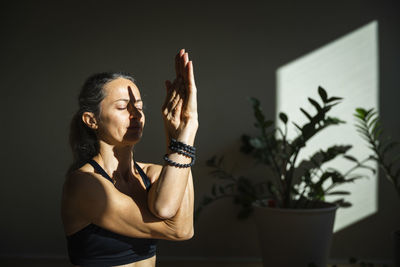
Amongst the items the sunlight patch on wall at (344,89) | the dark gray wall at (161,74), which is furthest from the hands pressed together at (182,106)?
the sunlight patch on wall at (344,89)

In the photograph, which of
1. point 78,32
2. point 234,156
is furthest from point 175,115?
point 78,32

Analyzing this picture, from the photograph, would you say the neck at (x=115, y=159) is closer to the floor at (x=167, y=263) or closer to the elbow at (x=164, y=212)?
the elbow at (x=164, y=212)

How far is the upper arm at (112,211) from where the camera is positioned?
1.00 m

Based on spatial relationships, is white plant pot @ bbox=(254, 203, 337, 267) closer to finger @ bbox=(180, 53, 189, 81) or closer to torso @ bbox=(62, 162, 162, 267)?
torso @ bbox=(62, 162, 162, 267)

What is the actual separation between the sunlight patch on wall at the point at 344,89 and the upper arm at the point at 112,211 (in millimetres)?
2193

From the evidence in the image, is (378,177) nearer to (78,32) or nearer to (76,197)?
(76,197)

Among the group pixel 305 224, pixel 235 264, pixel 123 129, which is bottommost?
pixel 235 264

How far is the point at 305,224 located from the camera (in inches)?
89.1

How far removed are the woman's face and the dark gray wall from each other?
1.93 metres

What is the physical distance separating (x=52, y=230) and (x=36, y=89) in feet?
4.40

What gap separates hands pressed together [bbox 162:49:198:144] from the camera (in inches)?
38.9

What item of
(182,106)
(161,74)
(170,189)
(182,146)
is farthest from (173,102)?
(161,74)

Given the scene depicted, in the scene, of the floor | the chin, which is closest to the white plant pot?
the floor

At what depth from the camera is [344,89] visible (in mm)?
2973
